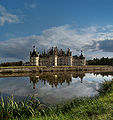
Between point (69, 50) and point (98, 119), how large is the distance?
7397cm

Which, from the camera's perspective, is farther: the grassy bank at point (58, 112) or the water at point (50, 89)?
the water at point (50, 89)

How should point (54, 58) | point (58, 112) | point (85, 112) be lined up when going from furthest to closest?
point (54, 58)
point (58, 112)
point (85, 112)

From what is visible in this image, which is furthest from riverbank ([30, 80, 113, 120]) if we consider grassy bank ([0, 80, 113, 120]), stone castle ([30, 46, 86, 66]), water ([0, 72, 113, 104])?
stone castle ([30, 46, 86, 66])

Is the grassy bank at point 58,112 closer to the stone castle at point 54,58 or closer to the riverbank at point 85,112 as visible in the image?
the riverbank at point 85,112

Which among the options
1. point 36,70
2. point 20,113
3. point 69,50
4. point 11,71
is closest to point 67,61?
point 69,50

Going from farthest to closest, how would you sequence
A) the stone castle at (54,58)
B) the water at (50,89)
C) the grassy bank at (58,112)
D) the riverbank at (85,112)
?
the stone castle at (54,58), the water at (50,89), the grassy bank at (58,112), the riverbank at (85,112)

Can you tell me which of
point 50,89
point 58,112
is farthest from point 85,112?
point 50,89

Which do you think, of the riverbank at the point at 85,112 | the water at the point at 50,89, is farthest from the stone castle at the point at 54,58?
the riverbank at the point at 85,112

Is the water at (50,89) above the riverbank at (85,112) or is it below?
below

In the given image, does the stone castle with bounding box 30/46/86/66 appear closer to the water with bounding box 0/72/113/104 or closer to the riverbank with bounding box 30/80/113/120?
the water with bounding box 0/72/113/104

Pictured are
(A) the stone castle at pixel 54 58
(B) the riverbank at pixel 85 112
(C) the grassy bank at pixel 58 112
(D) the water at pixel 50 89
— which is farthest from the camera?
(A) the stone castle at pixel 54 58

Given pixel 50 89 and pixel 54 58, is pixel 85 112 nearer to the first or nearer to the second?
pixel 50 89

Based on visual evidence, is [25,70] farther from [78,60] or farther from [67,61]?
[78,60]

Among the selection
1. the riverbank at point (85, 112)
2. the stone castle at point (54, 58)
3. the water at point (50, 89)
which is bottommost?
the water at point (50, 89)
